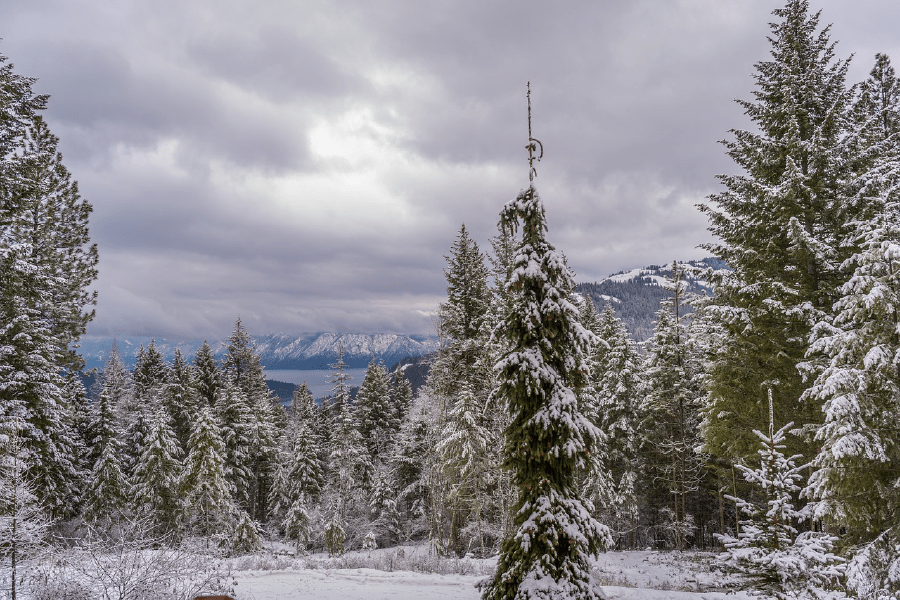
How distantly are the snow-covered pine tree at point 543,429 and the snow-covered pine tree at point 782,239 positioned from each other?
28.1ft

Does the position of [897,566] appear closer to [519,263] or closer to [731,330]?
[731,330]

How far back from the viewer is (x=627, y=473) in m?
25.6

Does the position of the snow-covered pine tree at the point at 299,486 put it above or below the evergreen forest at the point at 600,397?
below

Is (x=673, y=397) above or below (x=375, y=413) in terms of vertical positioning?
above

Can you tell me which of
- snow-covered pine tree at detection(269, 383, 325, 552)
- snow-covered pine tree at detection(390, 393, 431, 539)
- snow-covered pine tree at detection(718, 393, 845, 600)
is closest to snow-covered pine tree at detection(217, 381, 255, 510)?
snow-covered pine tree at detection(269, 383, 325, 552)

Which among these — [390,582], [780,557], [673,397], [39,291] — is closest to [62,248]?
[39,291]

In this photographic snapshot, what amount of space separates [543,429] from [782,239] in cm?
1212

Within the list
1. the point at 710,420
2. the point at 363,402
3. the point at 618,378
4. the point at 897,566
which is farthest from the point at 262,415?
the point at 897,566

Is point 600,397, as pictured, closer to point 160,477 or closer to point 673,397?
point 673,397

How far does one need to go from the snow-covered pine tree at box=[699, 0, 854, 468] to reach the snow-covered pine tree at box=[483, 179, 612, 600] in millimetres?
8553

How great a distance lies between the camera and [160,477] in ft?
86.7

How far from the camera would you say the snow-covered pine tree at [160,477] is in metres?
26.1

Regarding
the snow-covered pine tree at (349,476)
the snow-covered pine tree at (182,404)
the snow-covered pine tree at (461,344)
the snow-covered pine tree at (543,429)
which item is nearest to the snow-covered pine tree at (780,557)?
the snow-covered pine tree at (543,429)

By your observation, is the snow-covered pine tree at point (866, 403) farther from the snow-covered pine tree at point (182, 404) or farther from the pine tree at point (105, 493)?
the snow-covered pine tree at point (182, 404)
